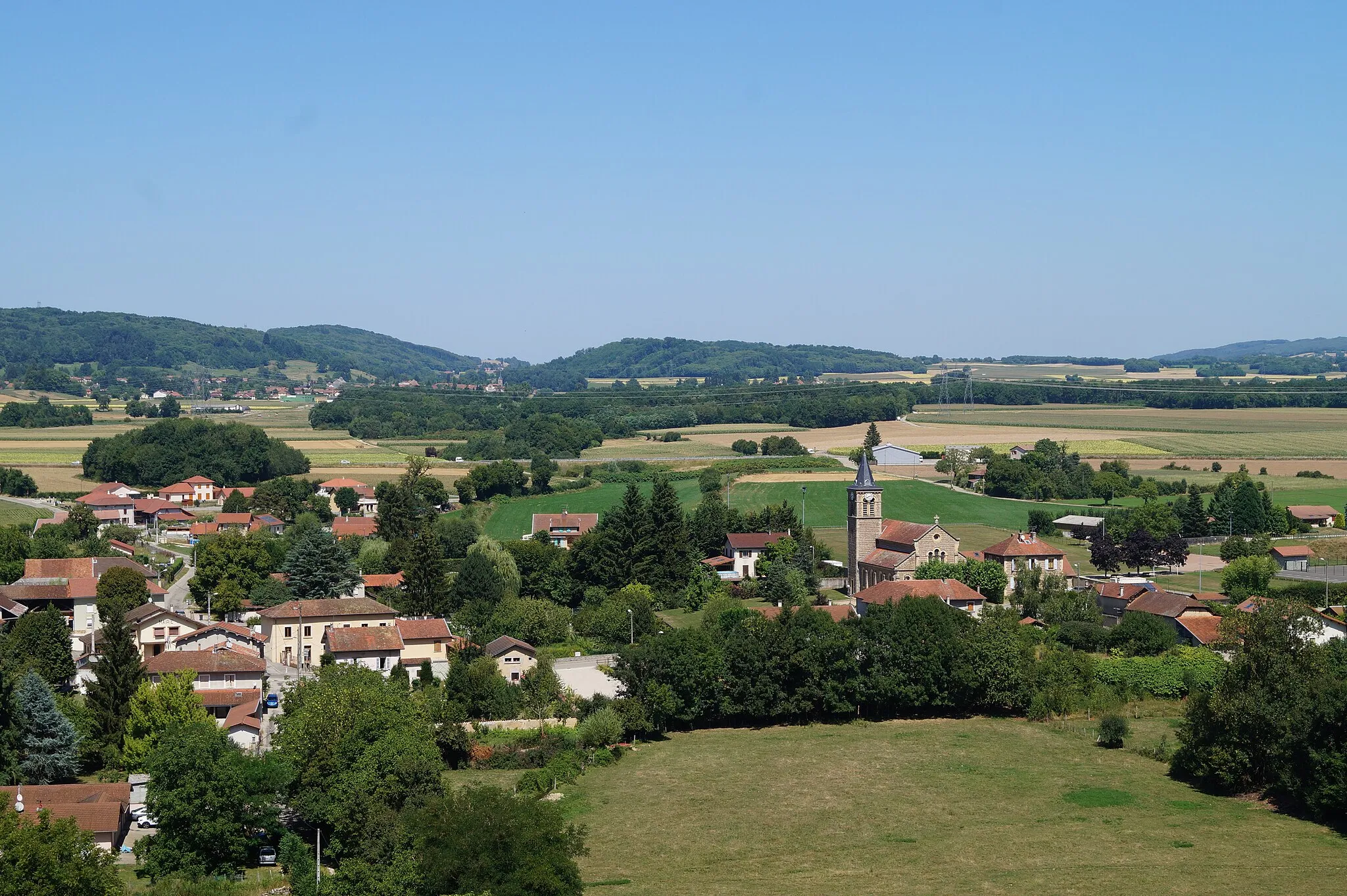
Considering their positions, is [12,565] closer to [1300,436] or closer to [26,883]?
[26,883]

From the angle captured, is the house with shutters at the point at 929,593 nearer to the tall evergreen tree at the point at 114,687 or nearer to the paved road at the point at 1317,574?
the paved road at the point at 1317,574

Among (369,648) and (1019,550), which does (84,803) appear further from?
(1019,550)

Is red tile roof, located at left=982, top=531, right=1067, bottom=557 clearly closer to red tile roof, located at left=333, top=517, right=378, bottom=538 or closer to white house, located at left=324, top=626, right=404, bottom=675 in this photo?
white house, located at left=324, top=626, right=404, bottom=675

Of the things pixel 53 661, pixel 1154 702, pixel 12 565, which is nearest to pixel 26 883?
pixel 53 661

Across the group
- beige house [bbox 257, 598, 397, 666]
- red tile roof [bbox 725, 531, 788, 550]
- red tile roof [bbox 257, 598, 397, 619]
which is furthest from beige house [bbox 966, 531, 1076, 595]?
beige house [bbox 257, 598, 397, 666]

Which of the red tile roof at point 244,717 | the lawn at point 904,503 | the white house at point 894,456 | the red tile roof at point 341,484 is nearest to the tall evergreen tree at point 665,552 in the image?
the lawn at point 904,503

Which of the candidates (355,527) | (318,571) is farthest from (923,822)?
(355,527)

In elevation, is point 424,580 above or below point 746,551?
above
